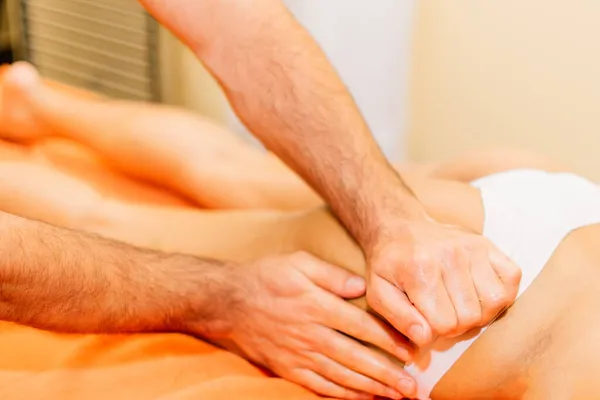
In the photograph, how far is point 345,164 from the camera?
123 centimetres

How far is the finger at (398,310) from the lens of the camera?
39.5 inches

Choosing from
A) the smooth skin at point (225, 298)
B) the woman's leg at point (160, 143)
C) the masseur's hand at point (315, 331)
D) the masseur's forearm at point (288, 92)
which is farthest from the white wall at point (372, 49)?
the masseur's hand at point (315, 331)

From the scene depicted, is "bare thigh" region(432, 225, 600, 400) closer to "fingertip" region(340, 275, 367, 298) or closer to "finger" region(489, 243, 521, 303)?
"finger" region(489, 243, 521, 303)

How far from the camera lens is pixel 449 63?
224cm

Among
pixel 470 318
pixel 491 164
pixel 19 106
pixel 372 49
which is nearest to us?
pixel 470 318

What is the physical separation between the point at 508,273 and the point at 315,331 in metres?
0.27

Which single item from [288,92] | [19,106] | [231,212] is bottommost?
[231,212]

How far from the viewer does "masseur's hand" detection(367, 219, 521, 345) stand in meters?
1.00

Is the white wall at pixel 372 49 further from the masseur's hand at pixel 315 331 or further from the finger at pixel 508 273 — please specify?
the finger at pixel 508 273

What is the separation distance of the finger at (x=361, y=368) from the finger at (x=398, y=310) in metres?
0.06

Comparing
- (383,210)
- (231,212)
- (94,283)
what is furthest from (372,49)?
(94,283)

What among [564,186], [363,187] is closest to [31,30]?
[363,187]

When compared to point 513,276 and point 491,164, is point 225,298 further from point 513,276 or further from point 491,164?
point 491,164

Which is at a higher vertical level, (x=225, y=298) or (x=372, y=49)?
(x=372, y=49)
